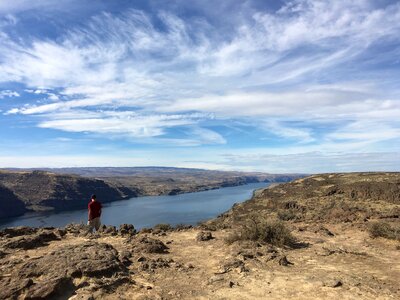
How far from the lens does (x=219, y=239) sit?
14789 mm

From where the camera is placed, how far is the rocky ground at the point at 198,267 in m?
8.03

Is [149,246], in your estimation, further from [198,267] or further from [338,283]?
[338,283]

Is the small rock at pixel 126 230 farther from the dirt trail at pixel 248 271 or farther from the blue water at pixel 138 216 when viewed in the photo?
the blue water at pixel 138 216

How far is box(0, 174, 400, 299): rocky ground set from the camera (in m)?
8.03

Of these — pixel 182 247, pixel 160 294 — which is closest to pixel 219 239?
pixel 182 247

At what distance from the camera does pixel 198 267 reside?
1041 cm

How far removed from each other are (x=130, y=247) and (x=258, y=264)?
4.71 meters

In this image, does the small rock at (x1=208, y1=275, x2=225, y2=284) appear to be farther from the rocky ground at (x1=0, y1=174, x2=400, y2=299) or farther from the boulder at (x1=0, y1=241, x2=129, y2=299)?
the boulder at (x1=0, y1=241, x2=129, y2=299)

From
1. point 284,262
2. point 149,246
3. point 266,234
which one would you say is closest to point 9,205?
point 149,246

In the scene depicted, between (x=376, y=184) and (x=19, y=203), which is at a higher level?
(x=376, y=184)

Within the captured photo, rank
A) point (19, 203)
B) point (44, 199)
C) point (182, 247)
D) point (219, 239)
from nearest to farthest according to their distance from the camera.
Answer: point (182, 247)
point (219, 239)
point (19, 203)
point (44, 199)

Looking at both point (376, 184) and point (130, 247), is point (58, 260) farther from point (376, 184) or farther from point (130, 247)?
point (376, 184)

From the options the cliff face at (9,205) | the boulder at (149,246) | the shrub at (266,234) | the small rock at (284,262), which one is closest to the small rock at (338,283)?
the small rock at (284,262)

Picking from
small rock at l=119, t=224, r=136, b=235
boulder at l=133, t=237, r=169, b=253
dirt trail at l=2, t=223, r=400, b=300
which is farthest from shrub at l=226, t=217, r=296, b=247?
small rock at l=119, t=224, r=136, b=235
